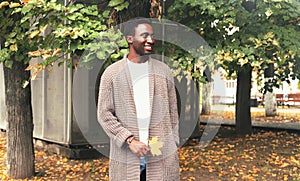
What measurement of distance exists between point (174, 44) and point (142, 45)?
245 cm

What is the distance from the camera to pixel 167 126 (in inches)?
99.0

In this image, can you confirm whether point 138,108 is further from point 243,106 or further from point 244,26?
point 243,106

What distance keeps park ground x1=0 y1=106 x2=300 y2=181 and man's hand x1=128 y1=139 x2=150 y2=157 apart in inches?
118

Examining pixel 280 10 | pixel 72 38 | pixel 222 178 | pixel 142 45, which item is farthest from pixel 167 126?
pixel 222 178

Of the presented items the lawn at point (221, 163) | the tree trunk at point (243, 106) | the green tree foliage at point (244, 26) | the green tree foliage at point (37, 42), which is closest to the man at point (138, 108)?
the green tree foliage at point (37, 42)

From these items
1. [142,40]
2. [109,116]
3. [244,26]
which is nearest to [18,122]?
[244,26]

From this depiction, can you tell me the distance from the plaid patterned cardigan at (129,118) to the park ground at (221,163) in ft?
9.29

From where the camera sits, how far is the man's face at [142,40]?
247 centimetres

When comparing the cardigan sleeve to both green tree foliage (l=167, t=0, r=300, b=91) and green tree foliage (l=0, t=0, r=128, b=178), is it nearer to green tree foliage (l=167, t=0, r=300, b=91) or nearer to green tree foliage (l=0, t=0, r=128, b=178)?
green tree foliage (l=0, t=0, r=128, b=178)

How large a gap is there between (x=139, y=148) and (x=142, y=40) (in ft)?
2.18

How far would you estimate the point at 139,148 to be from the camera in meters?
2.37

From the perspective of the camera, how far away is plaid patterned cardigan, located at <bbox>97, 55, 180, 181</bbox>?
2449 millimetres

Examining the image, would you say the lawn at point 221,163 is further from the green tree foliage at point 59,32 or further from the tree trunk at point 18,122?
the green tree foliage at point 59,32

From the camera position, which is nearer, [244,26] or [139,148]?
[139,148]
